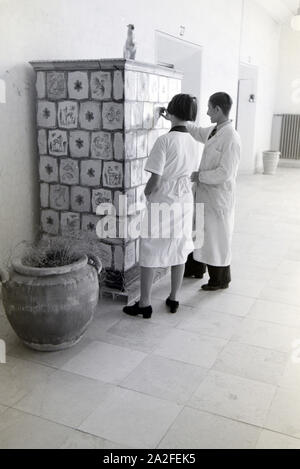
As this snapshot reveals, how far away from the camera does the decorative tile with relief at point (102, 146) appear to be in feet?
10.7

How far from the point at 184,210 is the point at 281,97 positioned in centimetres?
888

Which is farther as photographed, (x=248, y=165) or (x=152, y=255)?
(x=248, y=165)

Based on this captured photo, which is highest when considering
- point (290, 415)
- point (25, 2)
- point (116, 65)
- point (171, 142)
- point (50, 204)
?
point (25, 2)

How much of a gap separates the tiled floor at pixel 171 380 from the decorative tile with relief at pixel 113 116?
1.24 meters

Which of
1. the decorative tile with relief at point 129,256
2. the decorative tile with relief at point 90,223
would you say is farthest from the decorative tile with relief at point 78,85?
the decorative tile with relief at point 129,256

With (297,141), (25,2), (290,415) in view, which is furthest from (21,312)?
(297,141)

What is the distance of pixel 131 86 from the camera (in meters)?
3.17

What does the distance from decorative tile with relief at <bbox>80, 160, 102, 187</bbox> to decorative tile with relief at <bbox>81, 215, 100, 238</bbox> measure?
0.24m

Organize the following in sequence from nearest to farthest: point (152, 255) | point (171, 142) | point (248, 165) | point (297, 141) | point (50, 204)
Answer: point (171, 142)
point (152, 255)
point (50, 204)
point (248, 165)
point (297, 141)

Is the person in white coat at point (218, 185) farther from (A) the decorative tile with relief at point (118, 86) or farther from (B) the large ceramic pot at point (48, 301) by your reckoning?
(B) the large ceramic pot at point (48, 301)

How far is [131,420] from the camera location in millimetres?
2152

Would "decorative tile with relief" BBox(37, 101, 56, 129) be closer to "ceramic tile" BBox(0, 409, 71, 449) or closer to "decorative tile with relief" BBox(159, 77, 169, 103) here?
"decorative tile with relief" BBox(159, 77, 169, 103)

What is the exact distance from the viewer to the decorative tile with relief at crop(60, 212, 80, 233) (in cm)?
351

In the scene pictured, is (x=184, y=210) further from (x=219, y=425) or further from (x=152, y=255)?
(x=219, y=425)
